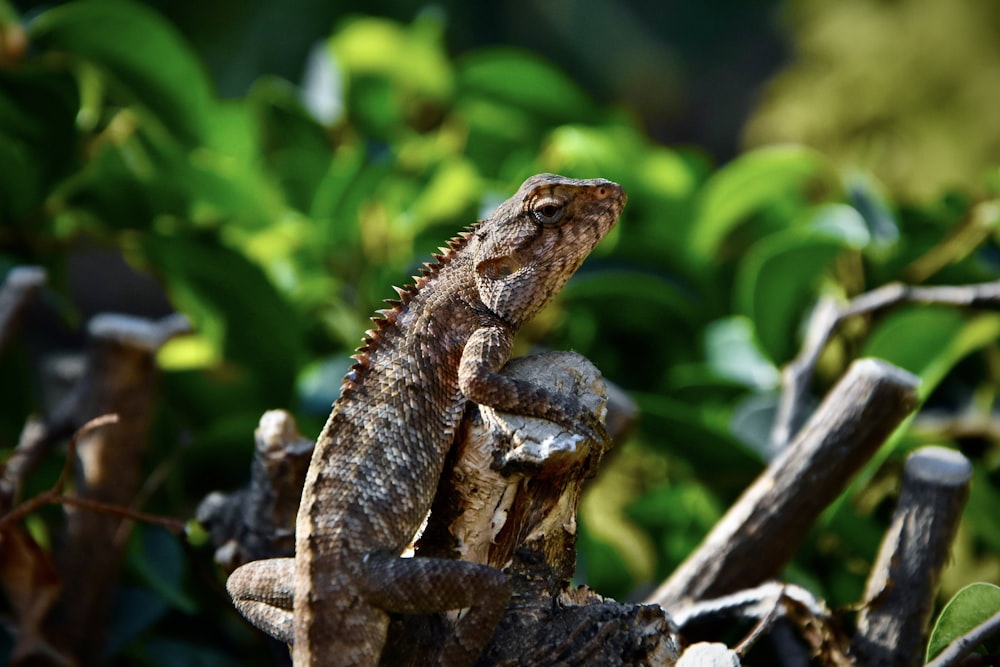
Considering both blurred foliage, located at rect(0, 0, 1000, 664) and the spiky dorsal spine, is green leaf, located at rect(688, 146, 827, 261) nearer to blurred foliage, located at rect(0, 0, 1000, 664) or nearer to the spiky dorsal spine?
blurred foliage, located at rect(0, 0, 1000, 664)

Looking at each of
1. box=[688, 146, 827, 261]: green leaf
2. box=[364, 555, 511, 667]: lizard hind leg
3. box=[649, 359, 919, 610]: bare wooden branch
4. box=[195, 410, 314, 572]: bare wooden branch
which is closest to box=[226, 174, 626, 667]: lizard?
box=[364, 555, 511, 667]: lizard hind leg

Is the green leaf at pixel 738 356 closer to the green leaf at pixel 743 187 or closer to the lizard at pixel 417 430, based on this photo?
the green leaf at pixel 743 187

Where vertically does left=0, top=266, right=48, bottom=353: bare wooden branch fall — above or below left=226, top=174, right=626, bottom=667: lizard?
below

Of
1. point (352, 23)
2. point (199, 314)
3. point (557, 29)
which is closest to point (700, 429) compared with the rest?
point (199, 314)

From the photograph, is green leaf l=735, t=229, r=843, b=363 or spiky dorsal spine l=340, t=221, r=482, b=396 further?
green leaf l=735, t=229, r=843, b=363

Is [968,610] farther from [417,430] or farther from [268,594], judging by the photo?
[268,594]

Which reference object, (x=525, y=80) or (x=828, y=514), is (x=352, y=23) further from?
(x=828, y=514)
